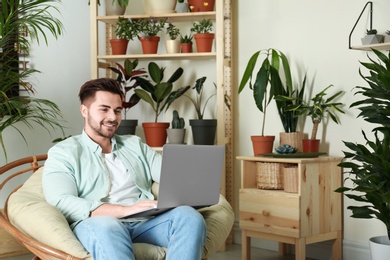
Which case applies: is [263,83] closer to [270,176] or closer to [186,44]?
[270,176]

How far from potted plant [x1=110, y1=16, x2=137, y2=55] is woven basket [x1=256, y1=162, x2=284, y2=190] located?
1.30m

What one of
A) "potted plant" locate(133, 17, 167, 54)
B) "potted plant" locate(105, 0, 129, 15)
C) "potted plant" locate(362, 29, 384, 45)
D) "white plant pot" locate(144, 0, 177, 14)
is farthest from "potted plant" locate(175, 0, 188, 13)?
"potted plant" locate(362, 29, 384, 45)

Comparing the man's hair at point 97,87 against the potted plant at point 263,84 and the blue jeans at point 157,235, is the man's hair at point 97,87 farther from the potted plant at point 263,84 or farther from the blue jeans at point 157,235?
the potted plant at point 263,84

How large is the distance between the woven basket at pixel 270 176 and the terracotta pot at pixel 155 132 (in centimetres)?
83

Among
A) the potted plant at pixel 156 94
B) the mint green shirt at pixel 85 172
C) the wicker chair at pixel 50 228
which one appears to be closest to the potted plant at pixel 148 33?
the potted plant at pixel 156 94

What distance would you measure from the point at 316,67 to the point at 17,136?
79.7 inches

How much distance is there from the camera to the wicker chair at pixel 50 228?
7.80ft

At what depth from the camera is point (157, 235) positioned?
261 cm

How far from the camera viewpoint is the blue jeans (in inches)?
91.6

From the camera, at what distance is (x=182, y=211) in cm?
252

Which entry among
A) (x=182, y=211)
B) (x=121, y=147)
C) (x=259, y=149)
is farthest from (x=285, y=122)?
(x=182, y=211)

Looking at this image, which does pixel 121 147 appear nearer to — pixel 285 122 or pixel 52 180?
pixel 52 180

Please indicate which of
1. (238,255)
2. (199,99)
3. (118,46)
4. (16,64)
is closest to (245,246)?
(238,255)

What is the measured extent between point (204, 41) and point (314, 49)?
0.74 meters
